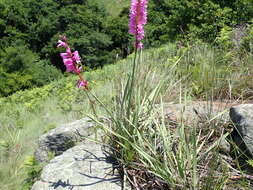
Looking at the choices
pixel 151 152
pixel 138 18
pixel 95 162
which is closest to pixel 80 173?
pixel 95 162

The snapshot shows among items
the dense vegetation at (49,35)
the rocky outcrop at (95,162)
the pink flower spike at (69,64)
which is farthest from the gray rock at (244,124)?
the dense vegetation at (49,35)

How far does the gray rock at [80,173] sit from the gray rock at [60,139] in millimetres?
611

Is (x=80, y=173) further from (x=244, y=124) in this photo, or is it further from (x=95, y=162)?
(x=244, y=124)

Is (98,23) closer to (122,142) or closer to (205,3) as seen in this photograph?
(205,3)

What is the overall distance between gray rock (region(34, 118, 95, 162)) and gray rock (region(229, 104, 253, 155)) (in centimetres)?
159

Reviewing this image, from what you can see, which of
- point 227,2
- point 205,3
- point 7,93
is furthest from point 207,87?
point 7,93

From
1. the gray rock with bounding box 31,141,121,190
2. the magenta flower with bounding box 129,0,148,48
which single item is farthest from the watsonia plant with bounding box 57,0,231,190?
the gray rock with bounding box 31,141,121,190

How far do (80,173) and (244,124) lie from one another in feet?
4.62

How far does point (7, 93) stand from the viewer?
2625cm

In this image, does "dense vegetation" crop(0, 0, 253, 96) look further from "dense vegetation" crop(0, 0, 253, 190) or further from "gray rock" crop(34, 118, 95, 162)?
"gray rock" crop(34, 118, 95, 162)

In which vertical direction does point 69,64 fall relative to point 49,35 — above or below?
below

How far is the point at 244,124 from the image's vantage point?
2473 millimetres

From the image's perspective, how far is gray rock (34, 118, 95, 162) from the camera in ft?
11.5

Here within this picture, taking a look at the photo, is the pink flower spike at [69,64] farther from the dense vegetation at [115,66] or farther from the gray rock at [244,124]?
the gray rock at [244,124]
